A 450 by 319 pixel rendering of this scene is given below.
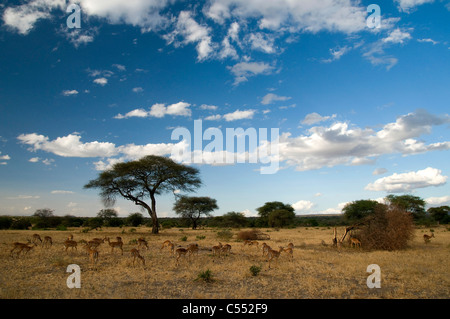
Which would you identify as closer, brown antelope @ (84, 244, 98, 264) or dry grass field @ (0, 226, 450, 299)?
dry grass field @ (0, 226, 450, 299)

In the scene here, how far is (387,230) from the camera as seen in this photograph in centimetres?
1795

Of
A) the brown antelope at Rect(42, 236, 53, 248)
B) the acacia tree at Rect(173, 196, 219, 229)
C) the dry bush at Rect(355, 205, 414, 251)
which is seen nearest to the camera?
the brown antelope at Rect(42, 236, 53, 248)

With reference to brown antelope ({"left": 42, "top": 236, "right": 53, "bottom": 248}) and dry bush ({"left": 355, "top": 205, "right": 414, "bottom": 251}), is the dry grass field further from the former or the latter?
dry bush ({"left": 355, "top": 205, "right": 414, "bottom": 251})

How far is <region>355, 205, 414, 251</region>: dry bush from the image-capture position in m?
17.6

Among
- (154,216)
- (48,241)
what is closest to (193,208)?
(154,216)

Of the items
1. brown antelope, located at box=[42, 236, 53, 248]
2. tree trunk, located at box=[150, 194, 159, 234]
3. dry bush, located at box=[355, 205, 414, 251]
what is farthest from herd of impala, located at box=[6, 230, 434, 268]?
tree trunk, located at box=[150, 194, 159, 234]

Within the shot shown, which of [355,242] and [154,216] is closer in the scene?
[355,242]

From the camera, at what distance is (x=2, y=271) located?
10.3 meters

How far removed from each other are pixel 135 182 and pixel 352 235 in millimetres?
22893

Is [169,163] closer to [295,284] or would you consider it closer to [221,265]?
[221,265]

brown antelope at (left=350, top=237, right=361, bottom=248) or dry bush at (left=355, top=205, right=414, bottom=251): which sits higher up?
dry bush at (left=355, top=205, right=414, bottom=251)

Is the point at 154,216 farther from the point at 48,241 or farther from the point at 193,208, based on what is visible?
the point at 193,208

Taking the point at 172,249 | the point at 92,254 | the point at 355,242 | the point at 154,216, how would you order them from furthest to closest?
the point at 154,216, the point at 355,242, the point at 172,249, the point at 92,254

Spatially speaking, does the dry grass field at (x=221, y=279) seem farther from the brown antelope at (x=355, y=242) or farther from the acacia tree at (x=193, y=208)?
the acacia tree at (x=193, y=208)
